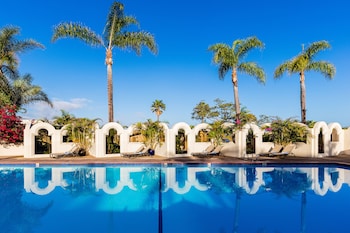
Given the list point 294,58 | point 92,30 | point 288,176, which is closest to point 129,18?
point 92,30

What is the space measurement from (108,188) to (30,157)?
27.7 feet

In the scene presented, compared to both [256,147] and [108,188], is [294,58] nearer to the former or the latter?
[256,147]

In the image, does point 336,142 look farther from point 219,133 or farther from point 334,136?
point 219,133

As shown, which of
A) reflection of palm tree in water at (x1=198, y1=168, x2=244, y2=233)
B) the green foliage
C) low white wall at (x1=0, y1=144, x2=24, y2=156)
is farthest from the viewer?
the green foliage

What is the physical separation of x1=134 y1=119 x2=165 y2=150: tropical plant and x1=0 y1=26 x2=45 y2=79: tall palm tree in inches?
442

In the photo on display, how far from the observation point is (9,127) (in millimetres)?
16141

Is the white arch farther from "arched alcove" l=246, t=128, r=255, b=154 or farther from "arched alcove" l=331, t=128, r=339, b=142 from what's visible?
"arched alcove" l=246, t=128, r=255, b=154

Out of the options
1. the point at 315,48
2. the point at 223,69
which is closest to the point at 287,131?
the point at 223,69

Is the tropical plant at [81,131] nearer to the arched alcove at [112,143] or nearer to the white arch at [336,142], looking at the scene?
the arched alcove at [112,143]

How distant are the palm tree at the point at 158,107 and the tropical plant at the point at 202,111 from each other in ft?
19.5

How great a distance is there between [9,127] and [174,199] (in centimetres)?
1365

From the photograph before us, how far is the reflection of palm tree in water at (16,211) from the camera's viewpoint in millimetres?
6168

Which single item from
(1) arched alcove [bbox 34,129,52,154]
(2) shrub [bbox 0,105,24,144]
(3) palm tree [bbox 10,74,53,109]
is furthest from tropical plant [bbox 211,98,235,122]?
(2) shrub [bbox 0,105,24,144]

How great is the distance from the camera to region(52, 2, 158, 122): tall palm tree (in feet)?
58.1
